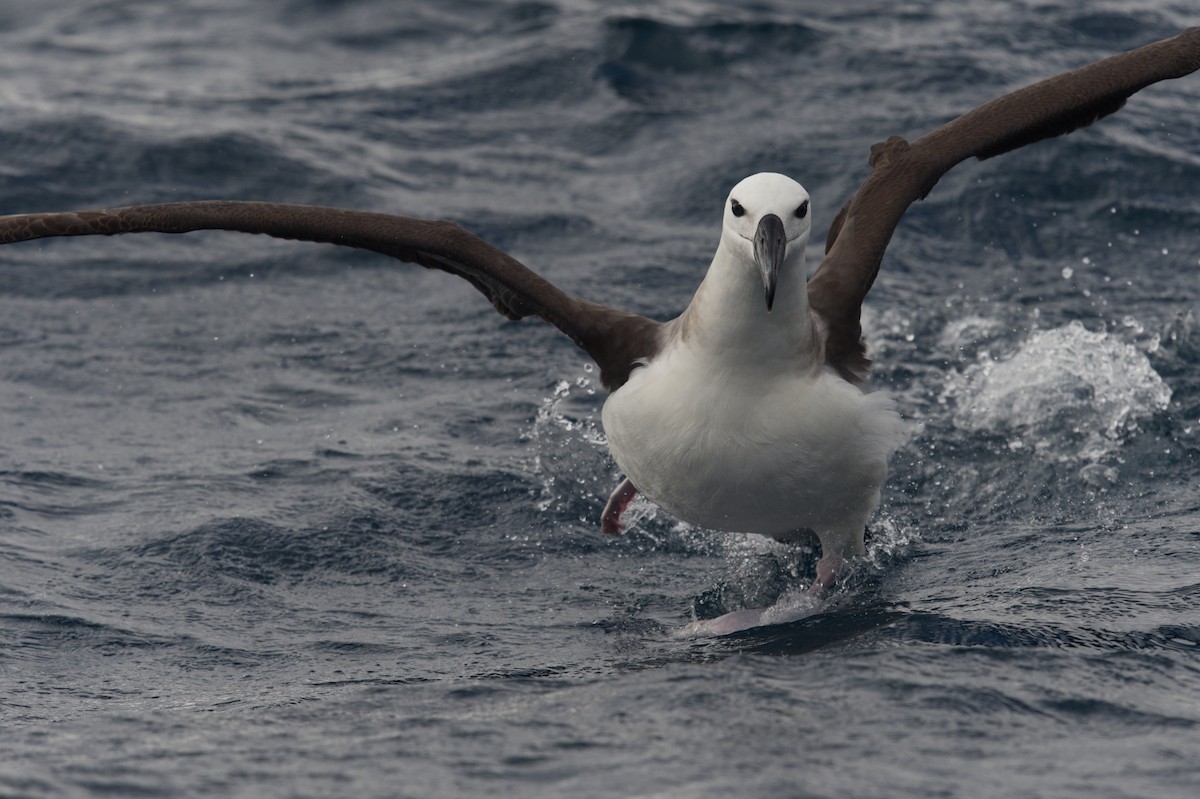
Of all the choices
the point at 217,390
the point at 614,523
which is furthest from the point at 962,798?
the point at 217,390

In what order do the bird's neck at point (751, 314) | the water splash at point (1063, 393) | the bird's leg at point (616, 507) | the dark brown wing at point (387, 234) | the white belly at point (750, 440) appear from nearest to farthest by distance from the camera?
the bird's neck at point (751, 314) → the white belly at point (750, 440) → the dark brown wing at point (387, 234) → the bird's leg at point (616, 507) → the water splash at point (1063, 393)

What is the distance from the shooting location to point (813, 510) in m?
7.75

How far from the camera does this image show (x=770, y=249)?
21.8ft

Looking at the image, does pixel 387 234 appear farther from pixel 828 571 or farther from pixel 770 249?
pixel 828 571

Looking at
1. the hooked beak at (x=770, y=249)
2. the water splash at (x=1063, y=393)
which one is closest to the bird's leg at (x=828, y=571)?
the hooked beak at (x=770, y=249)

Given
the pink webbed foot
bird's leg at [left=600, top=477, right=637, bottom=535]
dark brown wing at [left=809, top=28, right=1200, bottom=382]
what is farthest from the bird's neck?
bird's leg at [left=600, top=477, right=637, bottom=535]

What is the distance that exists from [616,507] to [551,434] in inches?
62.4

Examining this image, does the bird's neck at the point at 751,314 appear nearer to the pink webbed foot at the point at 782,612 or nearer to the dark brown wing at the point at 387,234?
the dark brown wing at the point at 387,234

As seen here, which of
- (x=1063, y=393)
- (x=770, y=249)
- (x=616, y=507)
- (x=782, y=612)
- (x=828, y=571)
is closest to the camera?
(x=770, y=249)

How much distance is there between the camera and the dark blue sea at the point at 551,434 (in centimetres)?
608

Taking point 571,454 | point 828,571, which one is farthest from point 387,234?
point 828,571

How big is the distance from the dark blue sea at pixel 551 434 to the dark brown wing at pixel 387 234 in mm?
1485

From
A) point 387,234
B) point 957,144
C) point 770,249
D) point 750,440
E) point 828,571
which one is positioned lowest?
point 828,571

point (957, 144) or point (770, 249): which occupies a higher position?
point (957, 144)
